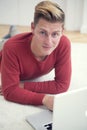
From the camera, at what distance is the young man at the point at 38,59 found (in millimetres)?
1104

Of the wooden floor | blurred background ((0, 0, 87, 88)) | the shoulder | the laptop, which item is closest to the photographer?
the laptop

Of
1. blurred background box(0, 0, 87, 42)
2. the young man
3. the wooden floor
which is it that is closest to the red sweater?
the young man

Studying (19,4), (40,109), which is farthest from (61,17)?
(19,4)

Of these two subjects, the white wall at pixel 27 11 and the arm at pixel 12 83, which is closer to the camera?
the arm at pixel 12 83

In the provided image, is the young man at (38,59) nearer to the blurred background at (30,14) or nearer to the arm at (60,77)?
the arm at (60,77)

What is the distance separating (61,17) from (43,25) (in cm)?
9

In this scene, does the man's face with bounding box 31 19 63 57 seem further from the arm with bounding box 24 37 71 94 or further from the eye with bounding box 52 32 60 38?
the arm with bounding box 24 37 71 94

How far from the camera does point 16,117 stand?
103 centimetres

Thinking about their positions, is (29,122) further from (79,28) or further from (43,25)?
(79,28)

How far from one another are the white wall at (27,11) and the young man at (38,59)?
245 centimetres

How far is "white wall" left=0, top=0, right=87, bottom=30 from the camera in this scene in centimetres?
368

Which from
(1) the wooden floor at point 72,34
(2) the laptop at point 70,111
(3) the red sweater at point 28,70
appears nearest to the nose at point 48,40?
(3) the red sweater at point 28,70

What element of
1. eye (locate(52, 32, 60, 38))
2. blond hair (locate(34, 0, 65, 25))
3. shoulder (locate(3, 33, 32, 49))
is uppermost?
blond hair (locate(34, 0, 65, 25))

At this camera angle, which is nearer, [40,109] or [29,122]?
[29,122]
